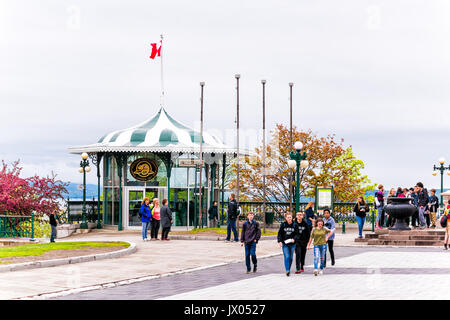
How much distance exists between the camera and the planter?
86.1 ft

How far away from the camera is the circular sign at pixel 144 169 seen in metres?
36.0

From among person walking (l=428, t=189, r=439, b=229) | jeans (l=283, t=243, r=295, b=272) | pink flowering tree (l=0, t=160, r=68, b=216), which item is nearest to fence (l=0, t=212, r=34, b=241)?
pink flowering tree (l=0, t=160, r=68, b=216)

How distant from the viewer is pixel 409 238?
26156mm

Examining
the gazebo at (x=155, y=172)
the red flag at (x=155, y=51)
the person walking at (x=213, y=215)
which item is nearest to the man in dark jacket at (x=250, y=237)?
the person walking at (x=213, y=215)

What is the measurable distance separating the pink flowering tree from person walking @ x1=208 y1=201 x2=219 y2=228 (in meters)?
8.15

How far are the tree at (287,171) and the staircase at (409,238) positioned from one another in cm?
2479

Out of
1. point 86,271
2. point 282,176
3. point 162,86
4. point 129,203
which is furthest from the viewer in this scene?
point 282,176

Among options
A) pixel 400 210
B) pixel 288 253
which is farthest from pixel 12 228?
pixel 288 253

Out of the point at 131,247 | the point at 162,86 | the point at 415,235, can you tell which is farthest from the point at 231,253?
the point at 162,86

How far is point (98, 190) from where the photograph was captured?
1484 inches

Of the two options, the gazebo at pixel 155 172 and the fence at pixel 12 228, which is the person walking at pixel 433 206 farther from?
the fence at pixel 12 228

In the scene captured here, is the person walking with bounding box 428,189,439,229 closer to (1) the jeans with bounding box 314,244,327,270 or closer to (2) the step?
(2) the step
